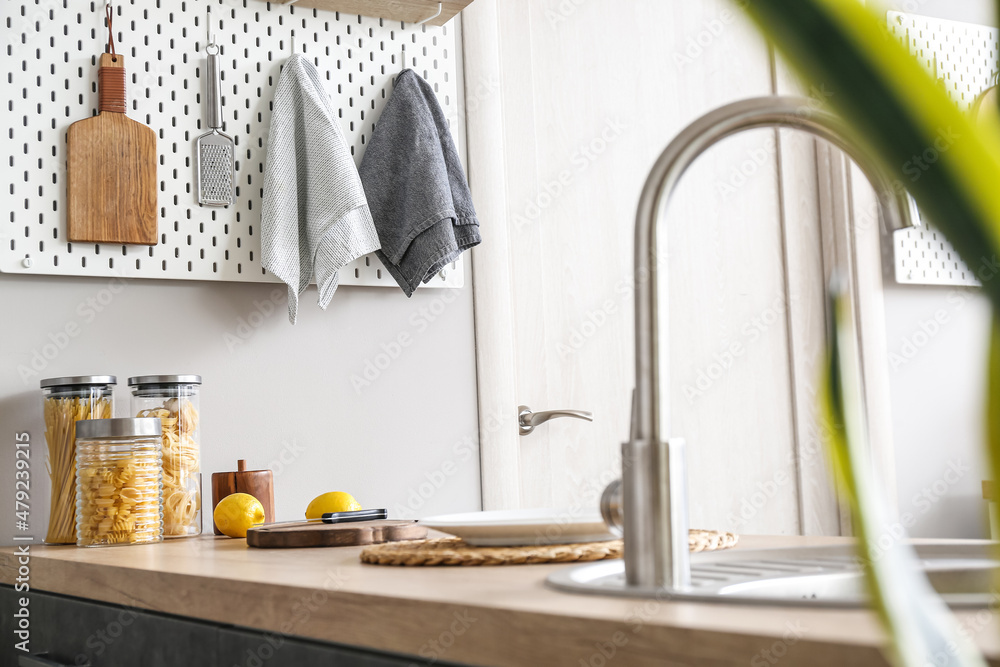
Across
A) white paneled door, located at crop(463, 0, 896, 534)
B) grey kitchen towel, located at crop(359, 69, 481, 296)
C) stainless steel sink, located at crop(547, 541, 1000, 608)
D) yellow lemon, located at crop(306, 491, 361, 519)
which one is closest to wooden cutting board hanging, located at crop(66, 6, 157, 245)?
grey kitchen towel, located at crop(359, 69, 481, 296)

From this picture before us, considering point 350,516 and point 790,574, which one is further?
point 350,516

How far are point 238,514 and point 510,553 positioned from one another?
2.34ft

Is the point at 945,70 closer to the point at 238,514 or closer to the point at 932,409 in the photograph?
the point at 932,409

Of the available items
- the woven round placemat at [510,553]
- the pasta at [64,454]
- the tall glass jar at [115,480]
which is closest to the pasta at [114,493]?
the tall glass jar at [115,480]

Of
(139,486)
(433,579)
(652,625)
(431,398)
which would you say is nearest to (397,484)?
(431,398)

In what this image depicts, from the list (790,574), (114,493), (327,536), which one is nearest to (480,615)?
(790,574)

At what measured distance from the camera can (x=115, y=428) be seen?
1337mm

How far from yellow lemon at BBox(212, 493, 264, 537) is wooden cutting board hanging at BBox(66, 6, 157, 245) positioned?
18.2 inches

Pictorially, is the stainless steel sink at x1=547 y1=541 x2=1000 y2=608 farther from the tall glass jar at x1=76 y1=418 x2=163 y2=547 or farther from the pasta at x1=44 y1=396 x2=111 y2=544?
the pasta at x1=44 y1=396 x2=111 y2=544

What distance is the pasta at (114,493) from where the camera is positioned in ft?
4.44

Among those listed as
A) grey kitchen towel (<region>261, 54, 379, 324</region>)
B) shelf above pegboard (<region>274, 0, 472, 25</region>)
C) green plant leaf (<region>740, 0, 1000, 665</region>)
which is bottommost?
green plant leaf (<region>740, 0, 1000, 665</region>)

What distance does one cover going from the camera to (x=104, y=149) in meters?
1.65

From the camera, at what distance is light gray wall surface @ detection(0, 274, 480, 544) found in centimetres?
161

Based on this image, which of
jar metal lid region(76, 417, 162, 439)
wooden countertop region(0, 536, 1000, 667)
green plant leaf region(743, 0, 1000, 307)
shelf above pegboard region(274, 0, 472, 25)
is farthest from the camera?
shelf above pegboard region(274, 0, 472, 25)
